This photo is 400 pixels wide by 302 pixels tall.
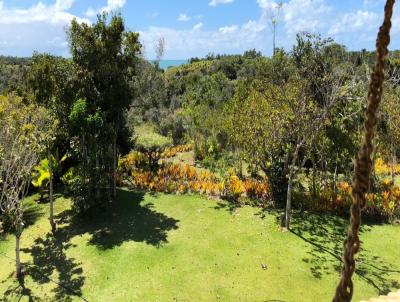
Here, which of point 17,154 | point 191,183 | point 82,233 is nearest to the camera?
point 17,154

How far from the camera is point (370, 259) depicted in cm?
1259

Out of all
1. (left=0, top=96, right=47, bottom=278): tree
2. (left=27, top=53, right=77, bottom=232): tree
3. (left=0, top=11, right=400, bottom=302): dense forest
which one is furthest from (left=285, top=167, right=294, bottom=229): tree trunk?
(left=27, top=53, right=77, bottom=232): tree

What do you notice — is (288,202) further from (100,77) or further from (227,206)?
(100,77)

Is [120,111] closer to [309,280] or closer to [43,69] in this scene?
[43,69]

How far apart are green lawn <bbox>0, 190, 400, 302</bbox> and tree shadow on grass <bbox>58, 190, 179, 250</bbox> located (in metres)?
0.04

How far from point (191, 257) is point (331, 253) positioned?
4.62 meters

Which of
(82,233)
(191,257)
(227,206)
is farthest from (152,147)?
(191,257)

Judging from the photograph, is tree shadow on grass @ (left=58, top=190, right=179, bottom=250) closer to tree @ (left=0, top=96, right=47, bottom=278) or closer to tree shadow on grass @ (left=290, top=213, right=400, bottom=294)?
tree @ (left=0, top=96, right=47, bottom=278)

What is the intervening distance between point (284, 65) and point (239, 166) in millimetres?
8132

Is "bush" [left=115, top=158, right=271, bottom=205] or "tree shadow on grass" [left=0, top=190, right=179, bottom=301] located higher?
"bush" [left=115, top=158, right=271, bottom=205]

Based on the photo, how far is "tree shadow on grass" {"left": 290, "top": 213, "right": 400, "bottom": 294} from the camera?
11.6m

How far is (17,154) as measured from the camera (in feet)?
38.6

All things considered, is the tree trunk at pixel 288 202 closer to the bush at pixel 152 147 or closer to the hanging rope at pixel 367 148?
the bush at pixel 152 147

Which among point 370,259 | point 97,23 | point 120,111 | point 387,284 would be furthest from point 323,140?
point 97,23
